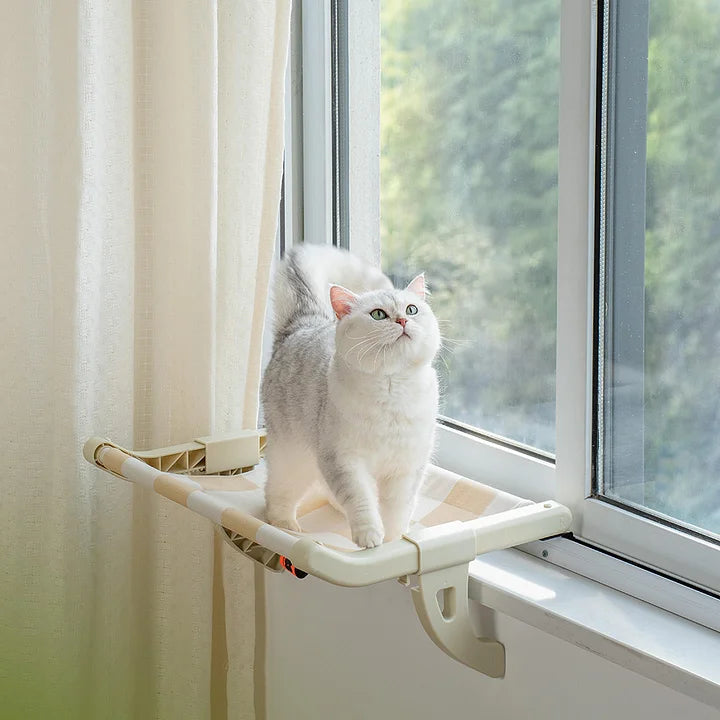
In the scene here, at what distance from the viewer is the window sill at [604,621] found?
2.41 feet

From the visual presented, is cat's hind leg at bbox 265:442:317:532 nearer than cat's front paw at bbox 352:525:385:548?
No

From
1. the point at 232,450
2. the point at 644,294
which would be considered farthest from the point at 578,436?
the point at 232,450

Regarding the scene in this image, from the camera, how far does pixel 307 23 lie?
4.48 ft

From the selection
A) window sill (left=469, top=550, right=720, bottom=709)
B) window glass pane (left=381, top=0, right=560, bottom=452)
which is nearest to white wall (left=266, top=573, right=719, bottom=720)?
window sill (left=469, top=550, right=720, bottom=709)

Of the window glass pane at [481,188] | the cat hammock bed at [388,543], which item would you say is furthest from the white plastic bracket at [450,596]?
the window glass pane at [481,188]

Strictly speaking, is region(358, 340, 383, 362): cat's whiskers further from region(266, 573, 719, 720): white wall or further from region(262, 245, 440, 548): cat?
region(266, 573, 719, 720): white wall

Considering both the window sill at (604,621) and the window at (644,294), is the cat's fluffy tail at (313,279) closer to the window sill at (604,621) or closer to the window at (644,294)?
the window at (644,294)

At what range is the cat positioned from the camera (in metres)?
0.84

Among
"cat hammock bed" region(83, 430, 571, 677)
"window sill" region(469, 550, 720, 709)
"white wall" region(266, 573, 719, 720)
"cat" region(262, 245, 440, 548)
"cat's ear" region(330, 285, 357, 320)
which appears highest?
"cat's ear" region(330, 285, 357, 320)

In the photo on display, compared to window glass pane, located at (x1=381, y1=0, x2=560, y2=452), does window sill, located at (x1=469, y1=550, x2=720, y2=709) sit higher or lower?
lower

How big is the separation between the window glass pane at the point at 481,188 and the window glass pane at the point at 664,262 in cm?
12

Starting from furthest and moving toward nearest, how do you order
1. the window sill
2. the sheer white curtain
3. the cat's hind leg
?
1. the sheer white curtain
2. the cat's hind leg
3. the window sill

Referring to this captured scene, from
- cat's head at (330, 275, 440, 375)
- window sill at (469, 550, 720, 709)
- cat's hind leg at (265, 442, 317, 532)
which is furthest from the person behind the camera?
cat's hind leg at (265, 442, 317, 532)

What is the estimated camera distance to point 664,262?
87 centimetres
